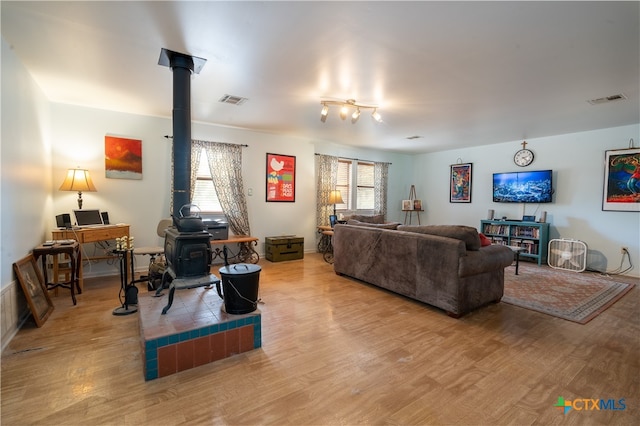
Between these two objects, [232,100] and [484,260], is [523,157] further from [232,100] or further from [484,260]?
[232,100]

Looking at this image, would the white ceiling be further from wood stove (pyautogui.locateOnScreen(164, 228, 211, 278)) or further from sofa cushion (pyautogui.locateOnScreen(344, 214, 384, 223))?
sofa cushion (pyautogui.locateOnScreen(344, 214, 384, 223))

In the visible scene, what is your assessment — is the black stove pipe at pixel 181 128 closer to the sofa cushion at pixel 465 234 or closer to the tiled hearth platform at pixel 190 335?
the tiled hearth platform at pixel 190 335

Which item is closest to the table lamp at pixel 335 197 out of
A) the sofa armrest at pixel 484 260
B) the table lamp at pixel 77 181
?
the sofa armrest at pixel 484 260

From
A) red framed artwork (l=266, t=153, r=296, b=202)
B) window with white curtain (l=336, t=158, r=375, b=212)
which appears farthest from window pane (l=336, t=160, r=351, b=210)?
red framed artwork (l=266, t=153, r=296, b=202)

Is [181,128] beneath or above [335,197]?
above

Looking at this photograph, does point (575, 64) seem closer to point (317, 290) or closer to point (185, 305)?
point (317, 290)

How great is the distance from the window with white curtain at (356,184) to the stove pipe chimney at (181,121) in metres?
4.40

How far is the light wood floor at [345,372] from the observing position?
1603mm

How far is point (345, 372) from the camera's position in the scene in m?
1.99

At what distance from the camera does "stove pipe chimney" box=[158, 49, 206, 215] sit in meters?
2.68

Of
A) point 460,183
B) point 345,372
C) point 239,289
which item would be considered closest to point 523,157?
point 460,183

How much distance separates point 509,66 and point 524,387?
2740 mm

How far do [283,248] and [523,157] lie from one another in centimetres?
528

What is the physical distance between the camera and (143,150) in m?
4.49
